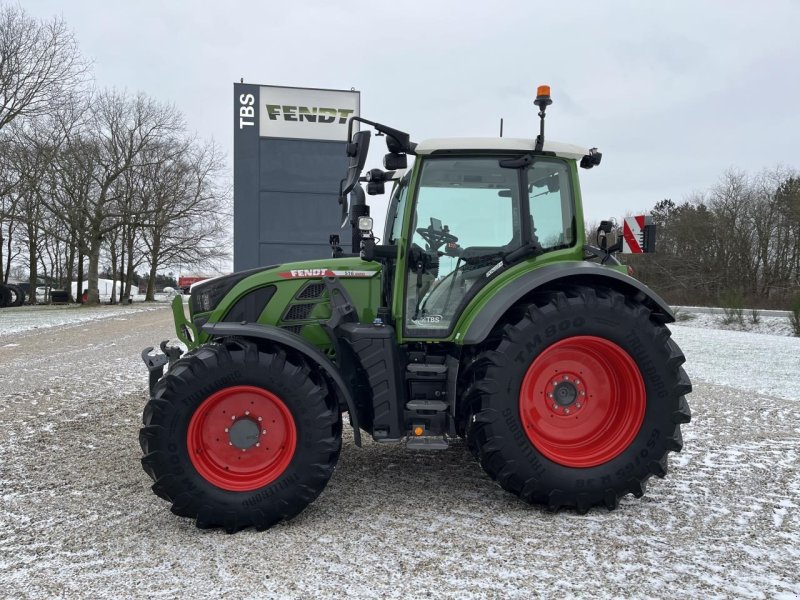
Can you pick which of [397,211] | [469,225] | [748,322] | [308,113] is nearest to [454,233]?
[469,225]

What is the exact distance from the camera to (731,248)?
28.0 meters

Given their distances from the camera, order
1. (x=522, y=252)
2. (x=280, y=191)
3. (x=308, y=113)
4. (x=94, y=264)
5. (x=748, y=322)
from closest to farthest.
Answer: (x=522, y=252) → (x=280, y=191) → (x=308, y=113) → (x=748, y=322) → (x=94, y=264)

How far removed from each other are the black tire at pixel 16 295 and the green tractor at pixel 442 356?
2900 centimetres

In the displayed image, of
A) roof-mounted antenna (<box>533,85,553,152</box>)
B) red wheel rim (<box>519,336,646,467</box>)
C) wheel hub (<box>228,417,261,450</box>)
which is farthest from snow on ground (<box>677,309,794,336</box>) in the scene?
wheel hub (<box>228,417,261,450</box>)

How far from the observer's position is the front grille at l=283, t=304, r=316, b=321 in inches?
144

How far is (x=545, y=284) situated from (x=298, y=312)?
1.46m

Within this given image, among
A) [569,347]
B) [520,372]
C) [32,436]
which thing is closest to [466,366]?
[520,372]

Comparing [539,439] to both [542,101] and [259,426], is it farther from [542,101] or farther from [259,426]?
[542,101]

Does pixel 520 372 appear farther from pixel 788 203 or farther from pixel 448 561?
pixel 788 203

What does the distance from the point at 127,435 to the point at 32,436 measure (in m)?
0.73

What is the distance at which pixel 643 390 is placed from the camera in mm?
3350

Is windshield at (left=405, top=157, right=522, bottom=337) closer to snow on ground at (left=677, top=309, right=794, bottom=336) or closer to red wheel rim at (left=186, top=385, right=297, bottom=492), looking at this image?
red wheel rim at (left=186, top=385, right=297, bottom=492)

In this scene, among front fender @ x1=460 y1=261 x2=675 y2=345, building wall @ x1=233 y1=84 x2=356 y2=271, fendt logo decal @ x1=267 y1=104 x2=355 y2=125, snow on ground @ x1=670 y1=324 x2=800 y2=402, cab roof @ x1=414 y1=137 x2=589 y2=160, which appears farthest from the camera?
fendt logo decal @ x1=267 y1=104 x2=355 y2=125

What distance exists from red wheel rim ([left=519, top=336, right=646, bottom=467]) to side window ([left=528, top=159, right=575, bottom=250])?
0.68 meters
